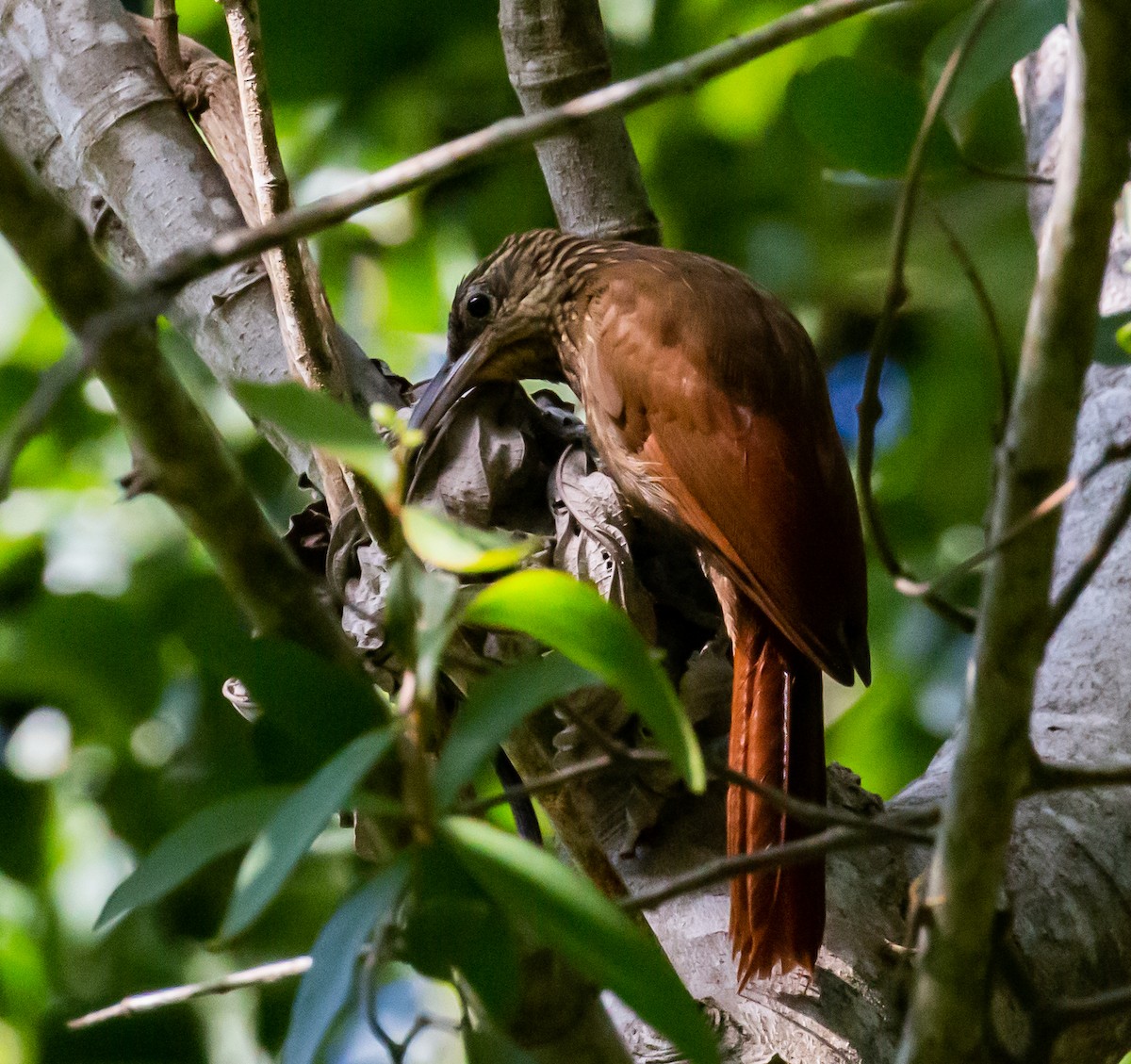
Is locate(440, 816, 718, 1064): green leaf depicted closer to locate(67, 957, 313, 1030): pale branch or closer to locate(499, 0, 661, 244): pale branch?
locate(67, 957, 313, 1030): pale branch

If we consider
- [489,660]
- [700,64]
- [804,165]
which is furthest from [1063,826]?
[804,165]

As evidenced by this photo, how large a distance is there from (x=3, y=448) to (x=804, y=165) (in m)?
2.90

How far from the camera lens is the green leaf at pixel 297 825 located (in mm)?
701

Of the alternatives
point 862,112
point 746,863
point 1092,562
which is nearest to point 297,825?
point 746,863

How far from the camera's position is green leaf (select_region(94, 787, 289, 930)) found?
780 mm

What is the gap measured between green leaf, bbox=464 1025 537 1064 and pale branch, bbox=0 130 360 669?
0.24m

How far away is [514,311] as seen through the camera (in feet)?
8.35

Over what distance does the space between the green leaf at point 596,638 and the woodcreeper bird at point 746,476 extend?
76 centimetres

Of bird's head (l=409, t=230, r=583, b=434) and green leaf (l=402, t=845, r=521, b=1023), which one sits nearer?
green leaf (l=402, t=845, r=521, b=1023)

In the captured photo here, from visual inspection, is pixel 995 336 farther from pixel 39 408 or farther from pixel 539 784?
pixel 39 408

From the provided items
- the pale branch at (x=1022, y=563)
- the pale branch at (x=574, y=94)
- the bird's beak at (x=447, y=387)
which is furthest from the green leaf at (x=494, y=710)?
the pale branch at (x=574, y=94)

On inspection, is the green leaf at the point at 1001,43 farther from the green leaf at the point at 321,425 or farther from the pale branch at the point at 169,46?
the pale branch at the point at 169,46

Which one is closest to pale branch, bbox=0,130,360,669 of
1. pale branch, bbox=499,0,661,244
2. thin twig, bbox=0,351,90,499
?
thin twig, bbox=0,351,90,499

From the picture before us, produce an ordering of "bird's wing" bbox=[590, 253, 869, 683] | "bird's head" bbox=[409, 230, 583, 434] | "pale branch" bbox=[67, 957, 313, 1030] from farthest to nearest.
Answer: "bird's head" bbox=[409, 230, 583, 434], "bird's wing" bbox=[590, 253, 869, 683], "pale branch" bbox=[67, 957, 313, 1030]
